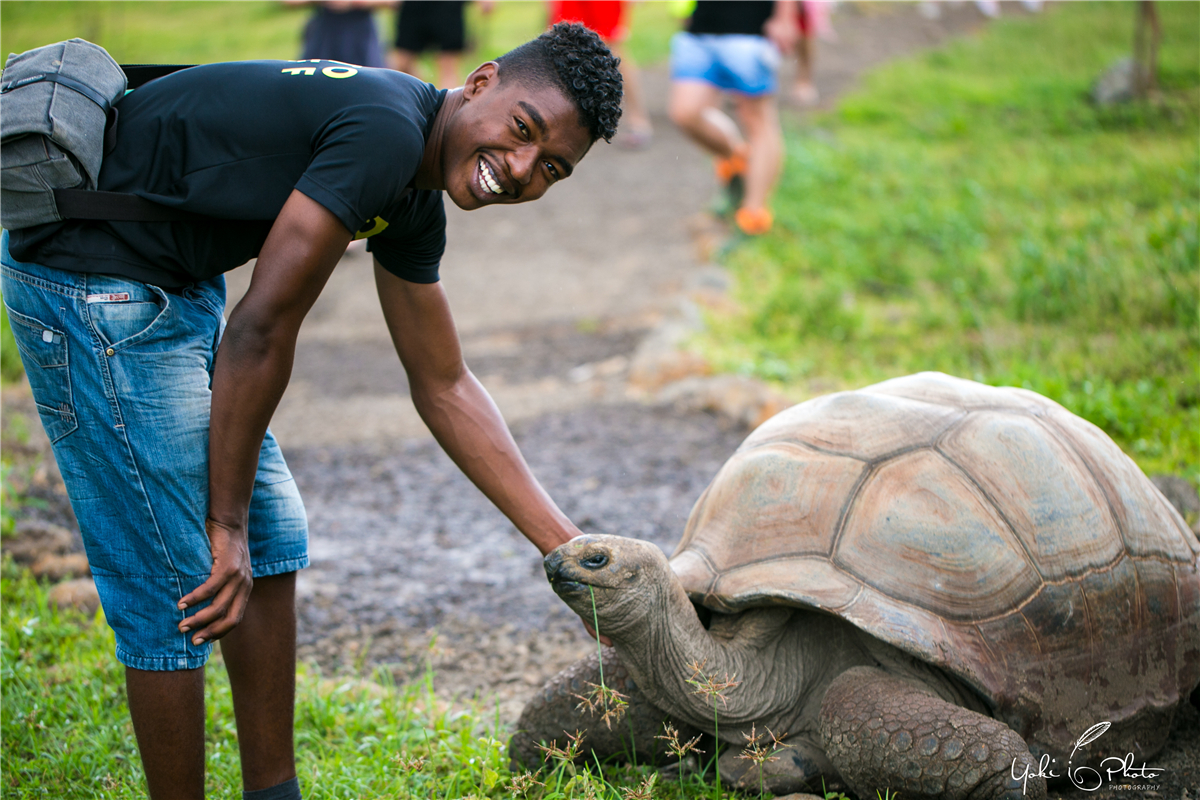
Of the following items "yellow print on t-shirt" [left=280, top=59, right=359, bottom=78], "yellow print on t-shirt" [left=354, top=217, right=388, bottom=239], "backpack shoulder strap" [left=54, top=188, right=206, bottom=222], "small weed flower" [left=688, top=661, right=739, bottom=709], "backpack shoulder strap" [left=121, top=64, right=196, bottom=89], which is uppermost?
"yellow print on t-shirt" [left=280, top=59, right=359, bottom=78]

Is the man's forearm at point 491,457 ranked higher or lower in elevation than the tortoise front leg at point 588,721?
higher

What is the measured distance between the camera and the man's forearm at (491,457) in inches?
77.2

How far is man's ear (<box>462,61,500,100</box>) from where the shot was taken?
1586 mm

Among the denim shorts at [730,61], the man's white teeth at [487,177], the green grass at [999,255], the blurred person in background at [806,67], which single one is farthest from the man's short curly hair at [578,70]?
the blurred person in background at [806,67]

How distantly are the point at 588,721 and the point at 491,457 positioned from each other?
1.84 ft

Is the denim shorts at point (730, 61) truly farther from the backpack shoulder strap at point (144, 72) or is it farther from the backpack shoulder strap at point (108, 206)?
the backpack shoulder strap at point (108, 206)

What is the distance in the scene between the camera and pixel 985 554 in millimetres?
1897

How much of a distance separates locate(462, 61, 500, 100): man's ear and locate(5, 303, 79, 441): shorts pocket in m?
0.72

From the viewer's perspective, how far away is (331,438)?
14.5 ft

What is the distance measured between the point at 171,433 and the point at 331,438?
2.96m

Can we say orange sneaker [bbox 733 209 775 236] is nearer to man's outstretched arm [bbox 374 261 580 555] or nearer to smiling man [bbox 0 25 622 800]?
man's outstretched arm [bbox 374 261 580 555]

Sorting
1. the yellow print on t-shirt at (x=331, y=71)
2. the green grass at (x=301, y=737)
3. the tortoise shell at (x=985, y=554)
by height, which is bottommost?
the green grass at (x=301, y=737)

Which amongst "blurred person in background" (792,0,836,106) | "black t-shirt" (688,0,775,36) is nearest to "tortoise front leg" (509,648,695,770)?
"black t-shirt" (688,0,775,36)

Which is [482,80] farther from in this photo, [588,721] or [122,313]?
[588,721]
